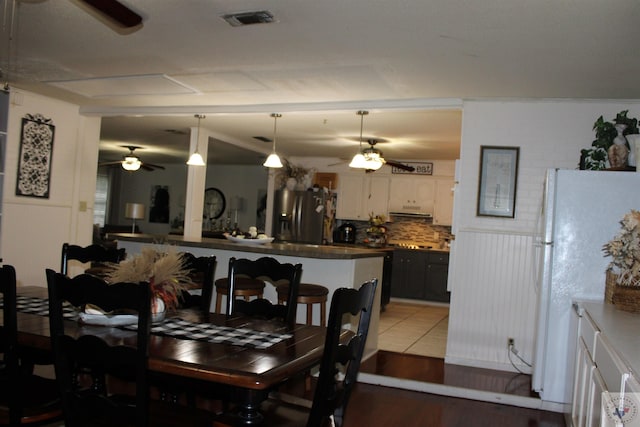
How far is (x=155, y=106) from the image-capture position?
19.2 feet

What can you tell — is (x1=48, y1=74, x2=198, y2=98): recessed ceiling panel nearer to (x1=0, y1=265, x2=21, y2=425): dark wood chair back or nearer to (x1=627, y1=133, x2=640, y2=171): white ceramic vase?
(x1=0, y1=265, x2=21, y2=425): dark wood chair back

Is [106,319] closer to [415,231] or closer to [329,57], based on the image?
[329,57]

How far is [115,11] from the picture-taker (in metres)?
2.47

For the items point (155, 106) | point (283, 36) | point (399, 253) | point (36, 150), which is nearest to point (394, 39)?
point (283, 36)

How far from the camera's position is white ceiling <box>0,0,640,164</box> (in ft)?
9.72

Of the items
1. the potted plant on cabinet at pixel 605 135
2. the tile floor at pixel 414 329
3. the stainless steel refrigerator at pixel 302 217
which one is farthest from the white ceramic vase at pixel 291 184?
the potted plant on cabinet at pixel 605 135

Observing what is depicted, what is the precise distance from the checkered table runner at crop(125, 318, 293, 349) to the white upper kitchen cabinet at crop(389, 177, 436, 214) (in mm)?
6729

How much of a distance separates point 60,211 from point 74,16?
343 centimetres

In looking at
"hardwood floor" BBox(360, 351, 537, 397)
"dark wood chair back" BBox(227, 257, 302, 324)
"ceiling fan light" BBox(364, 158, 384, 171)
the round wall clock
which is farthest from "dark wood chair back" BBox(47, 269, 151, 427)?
the round wall clock

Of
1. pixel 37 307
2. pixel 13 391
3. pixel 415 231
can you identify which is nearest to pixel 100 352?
pixel 13 391

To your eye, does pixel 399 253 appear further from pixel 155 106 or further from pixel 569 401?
pixel 569 401

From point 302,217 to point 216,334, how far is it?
645 centimetres

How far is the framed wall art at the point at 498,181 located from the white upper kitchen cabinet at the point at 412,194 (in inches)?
157

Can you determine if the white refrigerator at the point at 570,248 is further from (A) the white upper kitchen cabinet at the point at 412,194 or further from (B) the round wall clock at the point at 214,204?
(B) the round wall clock at the point at 214,204
